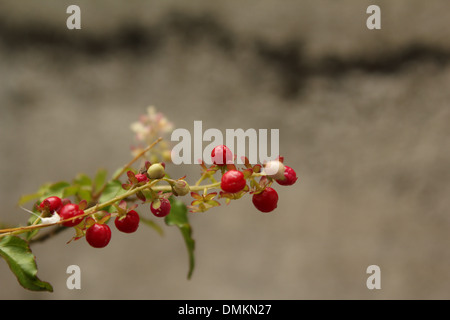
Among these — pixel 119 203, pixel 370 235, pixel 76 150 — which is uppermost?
pixel 76 150

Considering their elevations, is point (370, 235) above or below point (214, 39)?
below

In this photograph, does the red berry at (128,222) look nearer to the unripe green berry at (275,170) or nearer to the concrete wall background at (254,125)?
the unripe green berry at (275,170)

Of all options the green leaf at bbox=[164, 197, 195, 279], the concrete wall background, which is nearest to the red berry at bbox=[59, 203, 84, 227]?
the green leaf at bbox=[164, 197, 195, 279]

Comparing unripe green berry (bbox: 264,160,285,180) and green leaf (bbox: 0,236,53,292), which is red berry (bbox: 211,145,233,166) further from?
green leaf (bbox: 0,236,53,292)

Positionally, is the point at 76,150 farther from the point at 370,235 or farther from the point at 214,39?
the point at 370,235

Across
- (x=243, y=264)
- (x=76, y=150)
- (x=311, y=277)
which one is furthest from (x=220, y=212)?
(x=76, y=150)

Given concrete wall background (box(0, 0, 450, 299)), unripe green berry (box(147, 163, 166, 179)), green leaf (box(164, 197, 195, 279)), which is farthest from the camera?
concrete wall background (box(0, 0, 450, 299))
